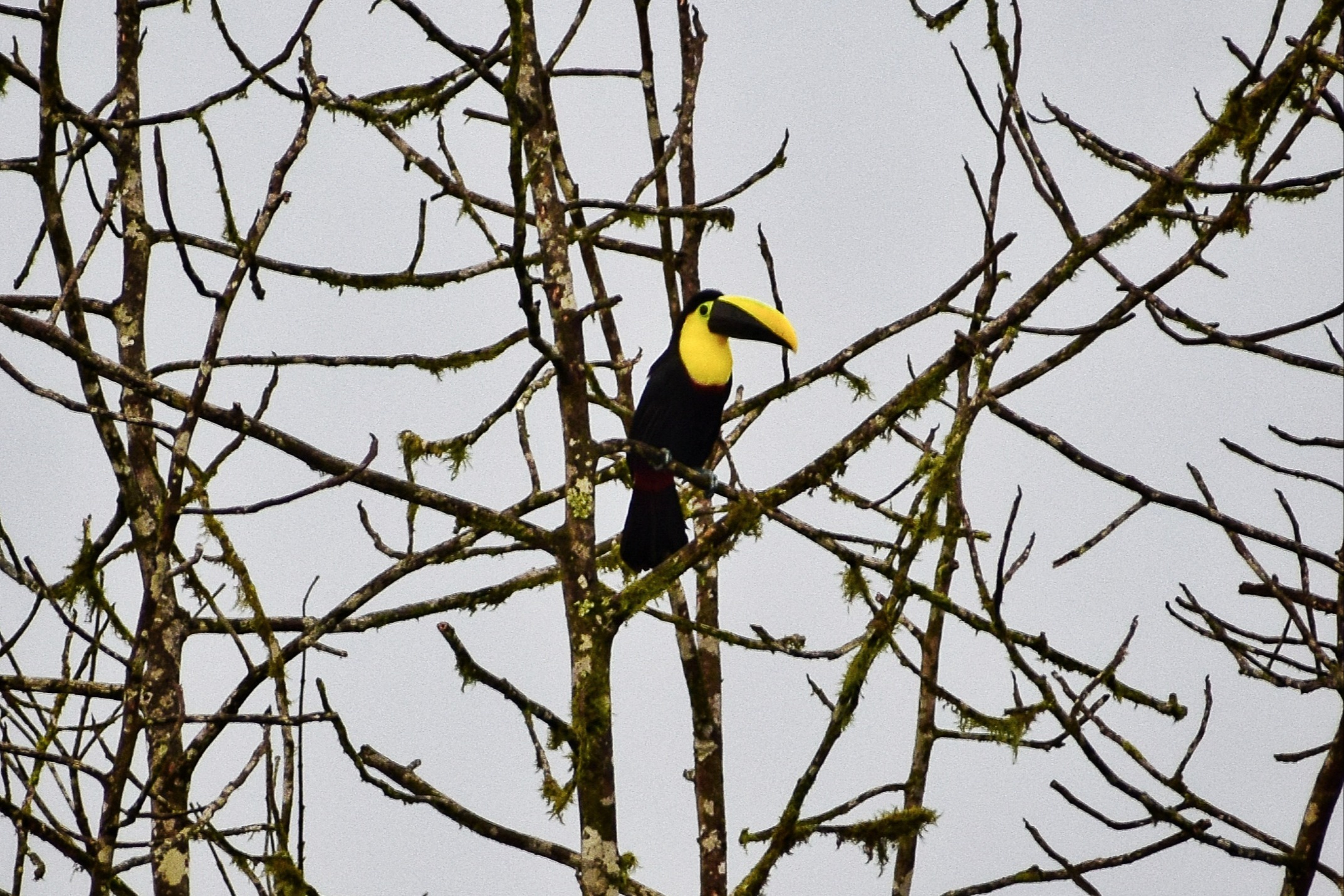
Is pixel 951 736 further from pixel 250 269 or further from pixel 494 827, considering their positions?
pixel 250 269

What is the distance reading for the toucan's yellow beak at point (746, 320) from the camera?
22.1 feet

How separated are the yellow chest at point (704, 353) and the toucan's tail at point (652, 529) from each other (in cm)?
81

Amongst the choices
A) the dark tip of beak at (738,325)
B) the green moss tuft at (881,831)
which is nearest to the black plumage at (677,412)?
→ the dark tip of beak at (738,325)

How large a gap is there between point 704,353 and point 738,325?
0.22 metres

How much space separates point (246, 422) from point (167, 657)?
1.48 metres

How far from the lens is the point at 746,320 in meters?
6.77

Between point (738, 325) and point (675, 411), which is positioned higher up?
point (738, 325)

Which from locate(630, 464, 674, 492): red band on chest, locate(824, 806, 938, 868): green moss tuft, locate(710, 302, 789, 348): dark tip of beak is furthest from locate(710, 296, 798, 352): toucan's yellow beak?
locate(824, 806, 938, 868): green moss tuft

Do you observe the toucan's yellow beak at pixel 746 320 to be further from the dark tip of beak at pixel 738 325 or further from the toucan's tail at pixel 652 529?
the toucan's tail at pixel 652 529

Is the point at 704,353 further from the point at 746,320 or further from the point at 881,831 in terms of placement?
the point at 881,831

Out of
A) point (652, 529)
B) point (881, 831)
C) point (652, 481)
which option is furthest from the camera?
point (652, 481)

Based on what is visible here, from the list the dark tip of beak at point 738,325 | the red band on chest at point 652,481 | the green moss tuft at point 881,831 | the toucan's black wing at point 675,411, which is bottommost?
the green moss tuft at point 881,831

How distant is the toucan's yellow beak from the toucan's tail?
37.7 inches

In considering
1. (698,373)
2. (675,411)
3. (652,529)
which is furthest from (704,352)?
(652,529)
